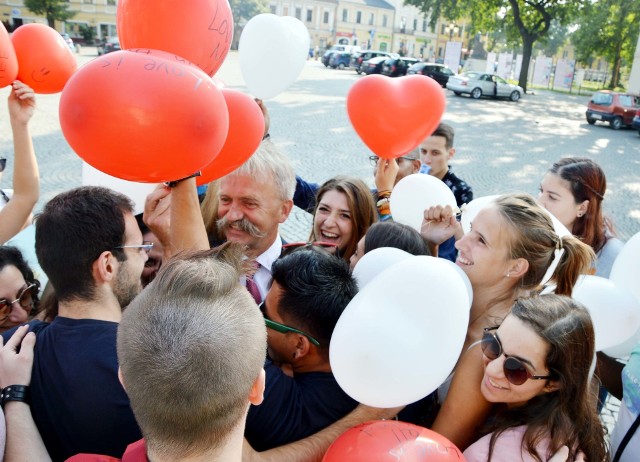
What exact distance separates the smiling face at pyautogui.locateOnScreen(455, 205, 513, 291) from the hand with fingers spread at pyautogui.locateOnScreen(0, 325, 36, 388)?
5.23 ft

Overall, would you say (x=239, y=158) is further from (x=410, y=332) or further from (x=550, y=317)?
(x=550, y=317)

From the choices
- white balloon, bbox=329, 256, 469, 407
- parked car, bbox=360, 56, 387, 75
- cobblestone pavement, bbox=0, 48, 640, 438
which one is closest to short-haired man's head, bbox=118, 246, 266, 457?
white balloon, bbox=329, 256, 469, 407

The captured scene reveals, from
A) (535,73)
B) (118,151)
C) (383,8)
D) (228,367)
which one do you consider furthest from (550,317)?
(383,8)

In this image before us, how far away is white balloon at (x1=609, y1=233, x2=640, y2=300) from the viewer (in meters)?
2.28

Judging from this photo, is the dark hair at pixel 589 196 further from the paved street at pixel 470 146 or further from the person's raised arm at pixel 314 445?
the paved street at pixel 470 146

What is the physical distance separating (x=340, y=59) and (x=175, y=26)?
3427 centimetres

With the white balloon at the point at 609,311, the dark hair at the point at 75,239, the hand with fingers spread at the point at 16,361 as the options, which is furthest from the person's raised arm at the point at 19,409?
the white balloon at the point at 609,311

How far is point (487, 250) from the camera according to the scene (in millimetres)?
2049

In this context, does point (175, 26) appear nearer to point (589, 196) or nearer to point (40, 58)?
point (40, 58)

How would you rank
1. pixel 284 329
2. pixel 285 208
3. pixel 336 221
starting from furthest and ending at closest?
pixel 336 221 → pixel 285 208 → pixel 284 329

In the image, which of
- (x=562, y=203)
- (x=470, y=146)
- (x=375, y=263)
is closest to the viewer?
(x=375, y=263)

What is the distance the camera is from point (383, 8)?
67.2 metres

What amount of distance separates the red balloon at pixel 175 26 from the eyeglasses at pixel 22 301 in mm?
1133

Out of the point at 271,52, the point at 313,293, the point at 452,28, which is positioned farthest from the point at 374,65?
the point at 452,28
